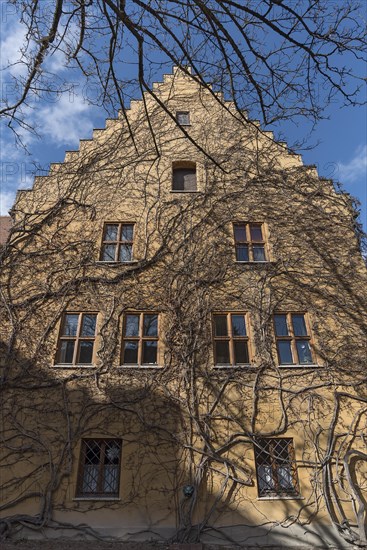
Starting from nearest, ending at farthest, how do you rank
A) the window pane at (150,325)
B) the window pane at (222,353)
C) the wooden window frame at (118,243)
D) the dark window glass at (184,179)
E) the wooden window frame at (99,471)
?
the wooden window frame at (99,471) < the window pane at (222,353) < the window pane at (150,325) < the wooden window frame at (118,243) < the dark window glass at (184,179)

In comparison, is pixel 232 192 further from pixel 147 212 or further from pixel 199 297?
pixel 199 297

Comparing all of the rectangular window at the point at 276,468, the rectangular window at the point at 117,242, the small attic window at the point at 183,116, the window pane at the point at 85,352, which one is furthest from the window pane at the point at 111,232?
the rectangular window at the point at 276,468

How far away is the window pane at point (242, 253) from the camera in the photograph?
12.4 meters

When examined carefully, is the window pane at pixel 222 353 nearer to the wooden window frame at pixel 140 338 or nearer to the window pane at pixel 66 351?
the wooden window frame at pixel 140 338

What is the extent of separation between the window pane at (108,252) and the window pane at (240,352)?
4456 mm

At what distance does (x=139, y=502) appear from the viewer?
8867mm

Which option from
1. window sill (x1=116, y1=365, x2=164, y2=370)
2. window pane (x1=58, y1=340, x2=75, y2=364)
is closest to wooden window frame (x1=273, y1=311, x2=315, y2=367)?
window sill (x1=116, y1=365, x2=164, y2=370)

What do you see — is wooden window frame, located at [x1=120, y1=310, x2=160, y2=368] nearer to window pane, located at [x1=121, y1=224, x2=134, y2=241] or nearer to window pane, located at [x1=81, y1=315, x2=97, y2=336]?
window pane, located at [x1=81, y1=315, x2=97, y2=336]

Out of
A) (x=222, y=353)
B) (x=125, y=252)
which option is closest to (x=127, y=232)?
(x=125, y=252)

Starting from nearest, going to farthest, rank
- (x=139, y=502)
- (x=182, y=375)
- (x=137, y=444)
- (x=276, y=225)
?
(x=139, y=502) < (x=137, y=444) < (x=182, y=375) < (x=276, y=225)

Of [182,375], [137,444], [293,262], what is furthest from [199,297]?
[137,444]

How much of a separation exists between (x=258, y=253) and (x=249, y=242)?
431mm

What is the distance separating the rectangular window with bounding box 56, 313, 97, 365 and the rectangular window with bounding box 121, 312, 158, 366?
2.85 ft

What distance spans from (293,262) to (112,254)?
17.7ft
